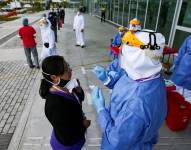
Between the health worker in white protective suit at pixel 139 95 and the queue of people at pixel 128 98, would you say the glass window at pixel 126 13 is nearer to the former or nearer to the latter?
the queue of people at pixel 128 98

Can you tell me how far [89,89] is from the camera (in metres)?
4.75

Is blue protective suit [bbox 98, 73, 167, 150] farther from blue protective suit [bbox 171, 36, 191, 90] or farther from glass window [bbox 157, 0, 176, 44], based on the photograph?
glass window [bbox 157, 0, 176, 44]

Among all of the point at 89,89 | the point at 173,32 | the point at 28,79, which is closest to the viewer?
the point at 89,89

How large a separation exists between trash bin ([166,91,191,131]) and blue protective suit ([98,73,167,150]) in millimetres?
1851

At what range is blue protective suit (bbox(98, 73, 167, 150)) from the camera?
1226mm

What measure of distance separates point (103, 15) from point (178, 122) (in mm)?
15839

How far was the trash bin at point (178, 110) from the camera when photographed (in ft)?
9.88

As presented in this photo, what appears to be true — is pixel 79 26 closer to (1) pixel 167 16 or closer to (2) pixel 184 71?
(1) pixel 167 16

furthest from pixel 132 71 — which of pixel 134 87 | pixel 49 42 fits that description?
pixel 49 42

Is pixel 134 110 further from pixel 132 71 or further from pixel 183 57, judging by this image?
pixel 183 57

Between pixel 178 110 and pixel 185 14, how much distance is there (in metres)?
4.41

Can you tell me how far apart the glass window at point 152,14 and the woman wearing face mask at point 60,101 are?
7389 mm

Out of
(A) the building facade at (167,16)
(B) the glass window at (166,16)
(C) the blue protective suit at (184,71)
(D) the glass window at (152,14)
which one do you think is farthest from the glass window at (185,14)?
(C) the blue protective suit at (184,71)

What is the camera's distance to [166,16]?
7195 mm
